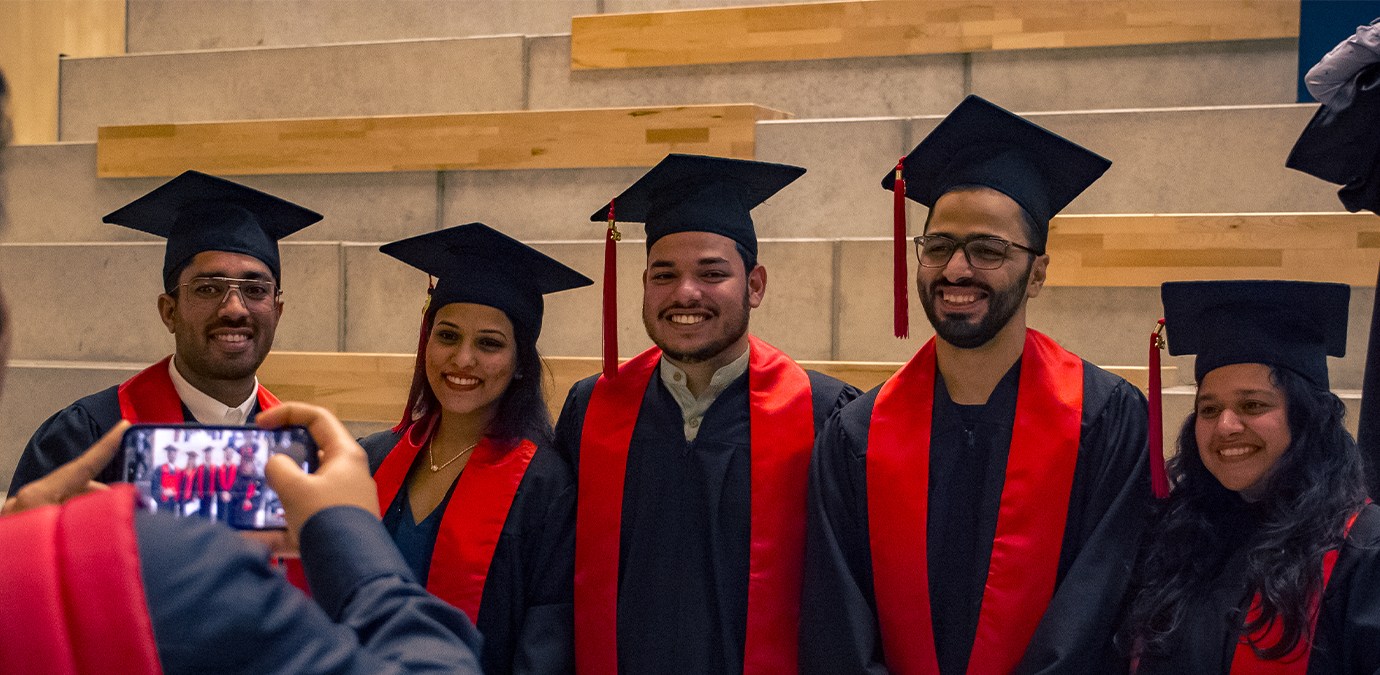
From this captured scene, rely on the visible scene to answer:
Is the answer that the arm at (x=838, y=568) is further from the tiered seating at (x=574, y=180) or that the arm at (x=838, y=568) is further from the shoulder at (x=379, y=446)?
the tiered seating at (x=574, y=180)

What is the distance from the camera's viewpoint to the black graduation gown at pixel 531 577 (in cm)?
230

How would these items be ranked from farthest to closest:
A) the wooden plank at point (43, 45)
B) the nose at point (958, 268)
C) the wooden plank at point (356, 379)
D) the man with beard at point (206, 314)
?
the wooden plank at point (43, 45) < the wooden plank at point (356, 379) < the man with beard at point (206, 314) < the nose at point (958, 268)

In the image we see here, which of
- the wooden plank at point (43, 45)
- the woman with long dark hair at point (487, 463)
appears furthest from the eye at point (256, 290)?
the wooden plank at point (43, 45)

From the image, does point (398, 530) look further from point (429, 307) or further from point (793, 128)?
point (793, 128)

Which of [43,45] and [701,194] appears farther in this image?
[43,45]

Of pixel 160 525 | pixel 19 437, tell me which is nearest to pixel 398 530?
pixel 160 525

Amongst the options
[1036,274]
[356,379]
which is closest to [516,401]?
[1036,274]

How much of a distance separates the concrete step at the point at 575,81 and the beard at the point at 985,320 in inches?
92.5

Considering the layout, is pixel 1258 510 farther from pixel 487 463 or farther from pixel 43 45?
pixel 43 45

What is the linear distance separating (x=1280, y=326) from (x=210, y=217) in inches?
85.7

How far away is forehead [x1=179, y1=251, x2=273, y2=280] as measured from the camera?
8.56ft

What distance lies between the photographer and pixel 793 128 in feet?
14.1

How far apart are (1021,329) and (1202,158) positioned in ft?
6.71

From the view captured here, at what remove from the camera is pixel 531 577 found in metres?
2.37
